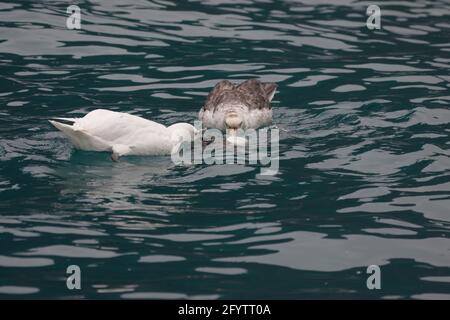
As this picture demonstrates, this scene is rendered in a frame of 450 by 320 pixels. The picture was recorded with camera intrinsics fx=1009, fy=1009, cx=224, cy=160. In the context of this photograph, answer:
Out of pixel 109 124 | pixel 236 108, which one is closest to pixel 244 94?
pixel 236 108

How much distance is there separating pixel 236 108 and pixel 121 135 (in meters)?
A: 2.40

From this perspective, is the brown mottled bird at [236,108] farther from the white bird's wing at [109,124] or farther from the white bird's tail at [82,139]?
the white bird's tail at [82,139]

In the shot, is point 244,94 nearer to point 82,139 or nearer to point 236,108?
point 236,108

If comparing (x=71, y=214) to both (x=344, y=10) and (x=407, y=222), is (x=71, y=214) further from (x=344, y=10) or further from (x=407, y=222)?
(x=344, y=10)

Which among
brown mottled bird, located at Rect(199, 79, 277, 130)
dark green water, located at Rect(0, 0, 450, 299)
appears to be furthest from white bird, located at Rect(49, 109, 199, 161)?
brown mottled bird, located at Rect(199, 79, 277, 130)

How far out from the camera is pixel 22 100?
1399 cm

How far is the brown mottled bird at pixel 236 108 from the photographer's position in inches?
536

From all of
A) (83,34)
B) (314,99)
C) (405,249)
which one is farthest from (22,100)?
(405,249)

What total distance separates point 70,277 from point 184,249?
45.3 inches

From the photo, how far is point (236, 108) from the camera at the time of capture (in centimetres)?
1373

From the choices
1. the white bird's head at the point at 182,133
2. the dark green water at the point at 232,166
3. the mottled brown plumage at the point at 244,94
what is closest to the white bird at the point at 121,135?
the white bird's head at the point at 182,133

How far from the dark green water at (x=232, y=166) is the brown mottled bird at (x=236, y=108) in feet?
1.05

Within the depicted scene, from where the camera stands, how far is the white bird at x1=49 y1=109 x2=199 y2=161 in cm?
1161

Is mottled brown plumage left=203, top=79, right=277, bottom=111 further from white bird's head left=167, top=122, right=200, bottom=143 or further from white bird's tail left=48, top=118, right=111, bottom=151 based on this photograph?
white bird's tail left=48, top=118, right=111, bottom=151
